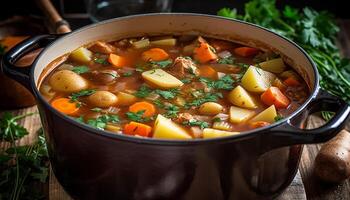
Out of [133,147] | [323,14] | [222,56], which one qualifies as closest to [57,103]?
[133,147]

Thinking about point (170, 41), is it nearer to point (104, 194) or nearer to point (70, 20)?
point (104, 194)

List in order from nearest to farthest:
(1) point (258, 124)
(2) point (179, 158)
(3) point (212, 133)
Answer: (2) point (179, 158)
(3) point (212, 133)
(1) point (258, 124)

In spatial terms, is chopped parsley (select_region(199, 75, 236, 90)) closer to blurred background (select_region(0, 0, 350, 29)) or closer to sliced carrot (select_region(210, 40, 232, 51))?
sliced carrot (select_region(210, 40, 232, 51))

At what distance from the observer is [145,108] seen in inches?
91.7

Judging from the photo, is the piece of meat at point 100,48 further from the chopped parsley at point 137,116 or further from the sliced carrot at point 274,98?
the sliced carrot at point 274,98

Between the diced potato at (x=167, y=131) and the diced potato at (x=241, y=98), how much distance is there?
34 cm

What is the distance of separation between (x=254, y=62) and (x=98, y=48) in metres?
0.77

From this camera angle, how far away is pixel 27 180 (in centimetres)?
261

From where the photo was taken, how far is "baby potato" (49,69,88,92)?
2.48 metres

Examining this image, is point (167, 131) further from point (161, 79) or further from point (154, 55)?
point (154, 55)

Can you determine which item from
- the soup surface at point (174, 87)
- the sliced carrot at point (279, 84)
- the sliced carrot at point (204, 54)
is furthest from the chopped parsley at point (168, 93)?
the sliced carrot at point (279, 84)

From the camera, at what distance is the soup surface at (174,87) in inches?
88.5

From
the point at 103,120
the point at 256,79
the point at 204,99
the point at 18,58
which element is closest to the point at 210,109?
the point at 204,99

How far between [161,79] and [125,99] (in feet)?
0.73
